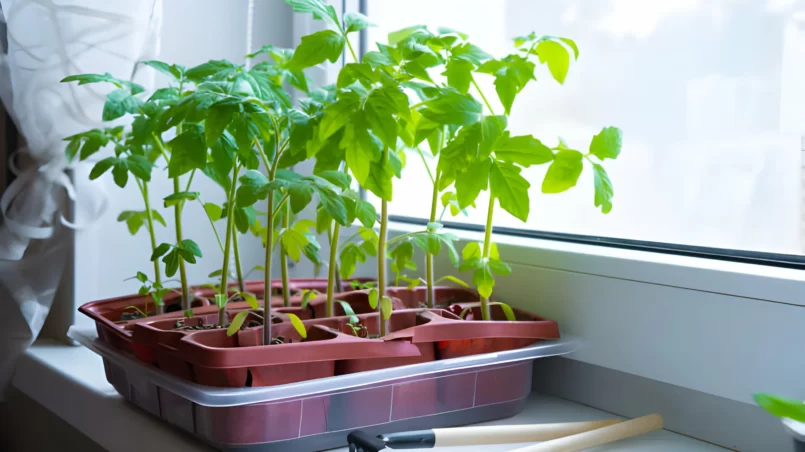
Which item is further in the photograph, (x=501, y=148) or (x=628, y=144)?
(x=628, y=144)

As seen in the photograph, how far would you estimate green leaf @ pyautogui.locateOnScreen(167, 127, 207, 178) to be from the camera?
66cm

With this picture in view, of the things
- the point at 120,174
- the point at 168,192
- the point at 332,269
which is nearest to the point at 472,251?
the point at 332,269

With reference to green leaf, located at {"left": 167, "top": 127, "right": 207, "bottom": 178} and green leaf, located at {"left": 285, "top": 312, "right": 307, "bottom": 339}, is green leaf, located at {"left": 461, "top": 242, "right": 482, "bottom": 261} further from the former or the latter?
green leaf, located at {"left": 167, "top": 127, "right": 207, "bottom": 178}

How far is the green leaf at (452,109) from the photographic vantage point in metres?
0.68

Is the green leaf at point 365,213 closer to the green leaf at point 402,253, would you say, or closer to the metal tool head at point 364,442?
the green leaf at point 402,253

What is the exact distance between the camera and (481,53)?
73 centimetres

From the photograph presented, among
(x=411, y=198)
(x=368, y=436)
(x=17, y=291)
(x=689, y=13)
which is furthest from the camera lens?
(x=411, y=198)

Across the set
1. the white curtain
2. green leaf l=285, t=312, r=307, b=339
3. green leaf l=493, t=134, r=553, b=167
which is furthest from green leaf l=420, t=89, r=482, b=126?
the white curtain

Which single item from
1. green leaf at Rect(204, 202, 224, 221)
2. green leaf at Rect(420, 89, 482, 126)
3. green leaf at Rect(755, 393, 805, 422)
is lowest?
green leaf at Rect(755, 393, 805, 422)

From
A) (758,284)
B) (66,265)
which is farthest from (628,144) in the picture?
(66,265)

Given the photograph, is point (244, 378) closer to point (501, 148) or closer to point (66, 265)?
point (501, 148)

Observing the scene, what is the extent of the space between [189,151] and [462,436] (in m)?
0.38

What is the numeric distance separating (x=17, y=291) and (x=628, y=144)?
3.02 feet

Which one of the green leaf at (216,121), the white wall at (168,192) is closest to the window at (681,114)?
the green leaf at (216,121)
